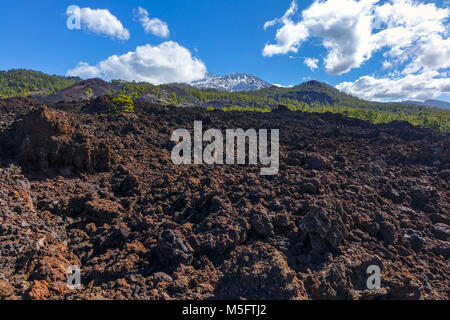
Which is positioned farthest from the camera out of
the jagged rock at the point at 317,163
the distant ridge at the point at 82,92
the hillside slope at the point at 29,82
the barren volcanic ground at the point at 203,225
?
the hillside slope at the point at 29,82

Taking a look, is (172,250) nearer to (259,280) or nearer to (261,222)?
(259,280)

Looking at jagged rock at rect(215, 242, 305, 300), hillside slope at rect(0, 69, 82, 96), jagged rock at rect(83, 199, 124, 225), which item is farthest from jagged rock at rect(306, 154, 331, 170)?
hillside slope at rect(0, 69, 82, 96)

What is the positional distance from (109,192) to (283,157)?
380 inches

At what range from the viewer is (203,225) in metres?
8.06

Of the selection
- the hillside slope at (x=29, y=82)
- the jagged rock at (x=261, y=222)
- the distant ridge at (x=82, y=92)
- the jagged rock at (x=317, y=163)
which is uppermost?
the hillside slope at (x=29, y=82)

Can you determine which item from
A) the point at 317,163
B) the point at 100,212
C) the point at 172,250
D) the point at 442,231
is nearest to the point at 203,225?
the point at 172,250

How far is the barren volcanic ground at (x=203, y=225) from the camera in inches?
243

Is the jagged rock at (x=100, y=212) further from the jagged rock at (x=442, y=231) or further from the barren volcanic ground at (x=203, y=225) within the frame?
the jagged rock at (x=442, y=231)

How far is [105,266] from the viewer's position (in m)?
6.67

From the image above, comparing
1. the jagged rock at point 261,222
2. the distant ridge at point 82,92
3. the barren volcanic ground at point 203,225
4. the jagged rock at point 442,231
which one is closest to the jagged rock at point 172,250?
the barren volcanic ground at point 203,225

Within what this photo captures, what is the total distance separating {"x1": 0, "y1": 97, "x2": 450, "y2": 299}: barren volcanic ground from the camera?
6.16 metres

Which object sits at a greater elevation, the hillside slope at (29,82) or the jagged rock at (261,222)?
the hillside slope at (29,82)
